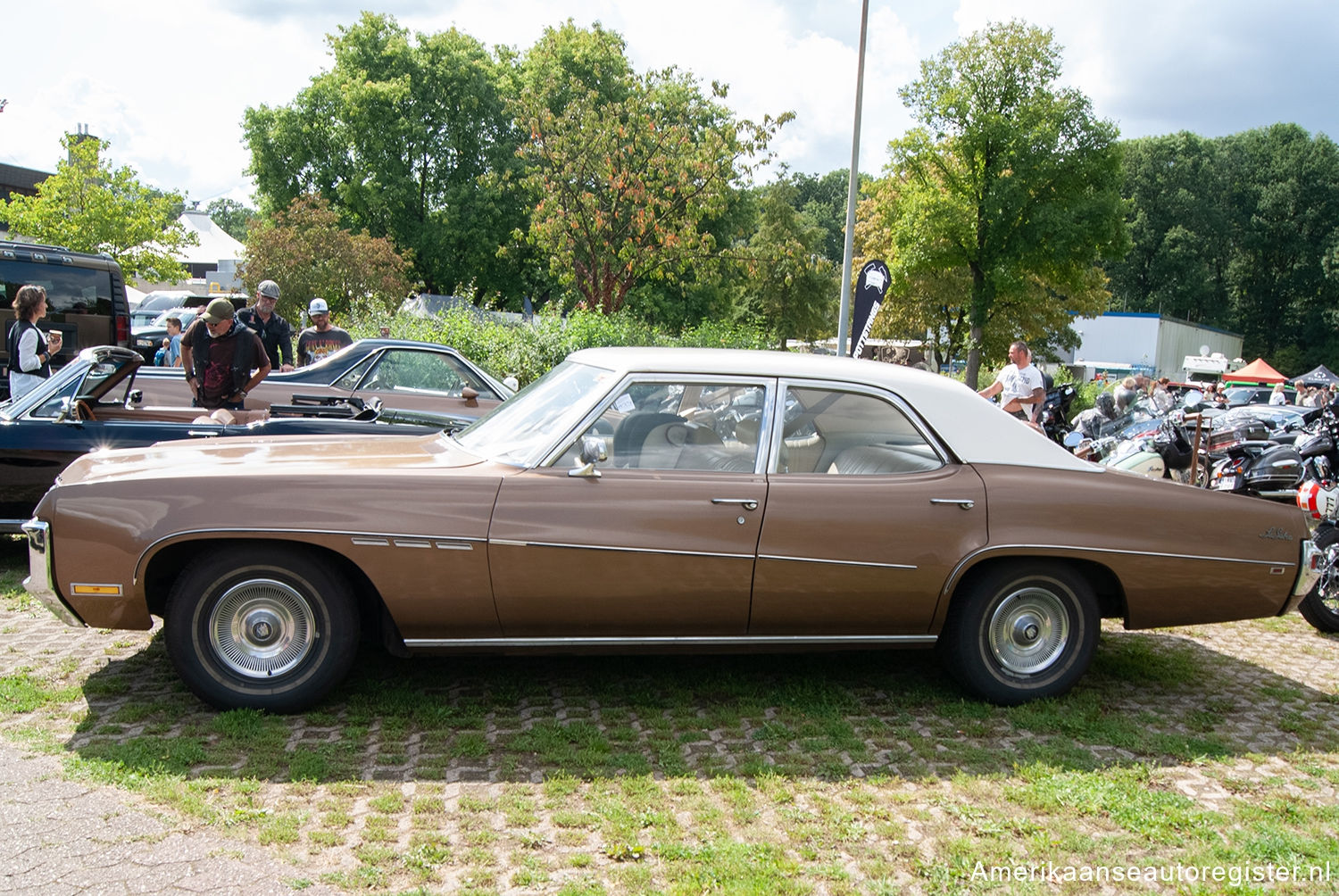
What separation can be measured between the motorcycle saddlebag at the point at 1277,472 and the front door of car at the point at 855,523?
14.5 feet

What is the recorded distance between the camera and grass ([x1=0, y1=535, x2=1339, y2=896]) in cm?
325

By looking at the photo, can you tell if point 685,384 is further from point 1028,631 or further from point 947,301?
point 947,301

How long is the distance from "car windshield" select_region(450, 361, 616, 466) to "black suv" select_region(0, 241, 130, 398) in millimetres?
10189

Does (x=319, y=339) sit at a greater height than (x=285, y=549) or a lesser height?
greater

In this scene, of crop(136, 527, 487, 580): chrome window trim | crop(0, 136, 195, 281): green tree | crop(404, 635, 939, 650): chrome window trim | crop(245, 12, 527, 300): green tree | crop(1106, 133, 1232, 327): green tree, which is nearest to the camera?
crop(136, 527, 487, 580): chrome window trim

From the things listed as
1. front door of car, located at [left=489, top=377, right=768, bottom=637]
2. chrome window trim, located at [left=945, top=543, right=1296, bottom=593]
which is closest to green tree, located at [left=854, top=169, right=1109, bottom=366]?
chrome window trim, located at [left=945, top=543, right=1296, bottom=593]

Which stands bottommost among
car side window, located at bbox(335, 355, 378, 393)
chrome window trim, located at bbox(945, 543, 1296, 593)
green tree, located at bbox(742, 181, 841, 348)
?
chrome window trim, located at bbox(945, 543, 1296, 593)

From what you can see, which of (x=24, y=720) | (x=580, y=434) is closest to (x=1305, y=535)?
(x=580, y=434)

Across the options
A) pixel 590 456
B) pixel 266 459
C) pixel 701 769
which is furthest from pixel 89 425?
pixel 701 769

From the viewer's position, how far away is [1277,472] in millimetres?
7676

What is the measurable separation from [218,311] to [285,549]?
3.76 m

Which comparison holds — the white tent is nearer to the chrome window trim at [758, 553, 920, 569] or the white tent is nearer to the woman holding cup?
the woman holding cup

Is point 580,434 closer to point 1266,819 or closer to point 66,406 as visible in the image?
point 1266,819

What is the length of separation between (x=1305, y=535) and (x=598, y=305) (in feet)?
55.6
